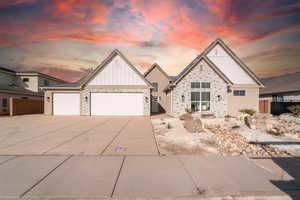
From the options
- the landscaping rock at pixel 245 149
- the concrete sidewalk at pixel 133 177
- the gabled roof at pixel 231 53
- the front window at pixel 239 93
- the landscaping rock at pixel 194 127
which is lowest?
the landscaping rock at pixel 245 149

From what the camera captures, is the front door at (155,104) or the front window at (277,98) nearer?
the front window at (277,98)

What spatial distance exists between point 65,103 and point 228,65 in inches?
812

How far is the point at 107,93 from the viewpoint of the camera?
54.2 feet

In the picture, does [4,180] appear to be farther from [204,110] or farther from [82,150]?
[204,110]

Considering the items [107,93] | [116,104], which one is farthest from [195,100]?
[107,93]

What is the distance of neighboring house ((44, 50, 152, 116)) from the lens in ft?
53.8

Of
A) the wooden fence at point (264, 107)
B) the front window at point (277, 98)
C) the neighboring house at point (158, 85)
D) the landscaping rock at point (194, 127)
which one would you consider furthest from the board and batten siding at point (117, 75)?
the front window at point (277, 98)

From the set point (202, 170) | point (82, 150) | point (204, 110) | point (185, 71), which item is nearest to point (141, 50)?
point (185, 71)

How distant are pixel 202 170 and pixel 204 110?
504 inches

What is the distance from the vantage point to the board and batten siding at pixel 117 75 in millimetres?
16578

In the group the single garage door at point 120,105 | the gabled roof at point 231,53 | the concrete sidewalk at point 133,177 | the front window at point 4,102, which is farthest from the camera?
the front window at point 4,102

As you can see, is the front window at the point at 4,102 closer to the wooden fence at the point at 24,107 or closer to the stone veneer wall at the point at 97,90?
the wooden fence at the point at 24,107

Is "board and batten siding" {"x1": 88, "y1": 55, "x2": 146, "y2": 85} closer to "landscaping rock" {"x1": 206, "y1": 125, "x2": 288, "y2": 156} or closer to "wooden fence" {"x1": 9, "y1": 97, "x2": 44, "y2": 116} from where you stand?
"wooden fence" {"x1": 9, "y1": 97, "x2": 44, "y2": 116}

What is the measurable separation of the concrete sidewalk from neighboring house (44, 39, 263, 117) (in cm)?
1178
